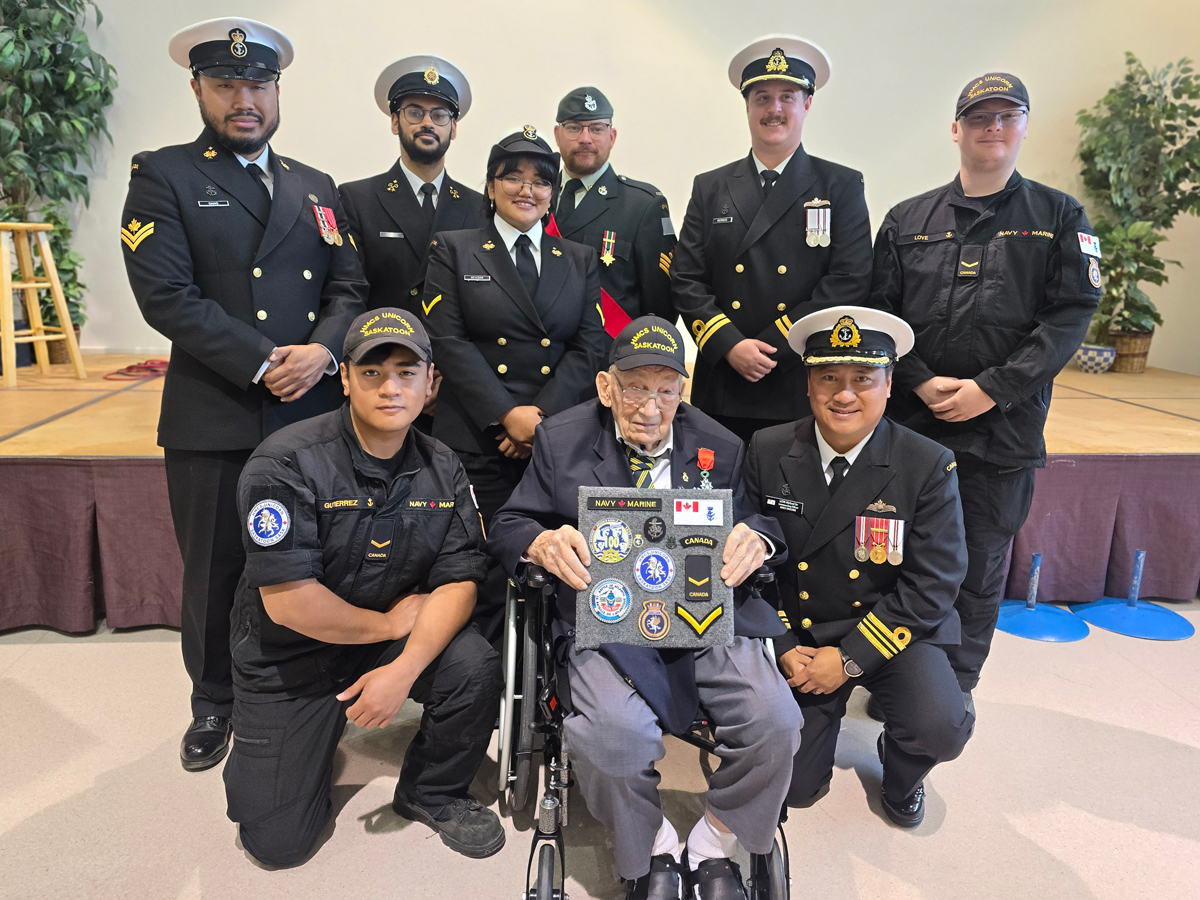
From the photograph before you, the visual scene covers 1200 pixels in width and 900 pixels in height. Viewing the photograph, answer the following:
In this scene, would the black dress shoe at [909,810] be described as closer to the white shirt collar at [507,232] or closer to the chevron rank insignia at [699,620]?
the chevron rank insignia at [699,620]

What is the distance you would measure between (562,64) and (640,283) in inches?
150

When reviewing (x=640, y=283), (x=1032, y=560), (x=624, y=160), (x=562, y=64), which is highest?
(x=562, y=64)

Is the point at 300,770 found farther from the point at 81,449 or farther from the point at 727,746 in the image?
the point at 81,449

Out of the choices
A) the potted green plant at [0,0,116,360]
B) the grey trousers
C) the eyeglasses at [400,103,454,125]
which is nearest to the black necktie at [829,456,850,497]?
the grey trousers

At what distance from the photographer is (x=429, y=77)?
7.75 feet

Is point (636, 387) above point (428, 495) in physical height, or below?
above

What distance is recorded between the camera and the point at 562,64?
5793mm

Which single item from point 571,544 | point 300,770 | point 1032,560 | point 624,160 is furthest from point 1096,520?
point 624,160

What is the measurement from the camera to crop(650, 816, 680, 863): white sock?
5.28 ft

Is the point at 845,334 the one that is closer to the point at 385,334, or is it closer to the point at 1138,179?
the point at 385,334

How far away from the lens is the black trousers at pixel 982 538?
90.1 inches

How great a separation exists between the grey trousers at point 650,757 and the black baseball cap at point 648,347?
70 centimetres

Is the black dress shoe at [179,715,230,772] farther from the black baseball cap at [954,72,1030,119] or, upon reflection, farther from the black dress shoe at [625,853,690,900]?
the black baseball cap at [954,72,1030,119]

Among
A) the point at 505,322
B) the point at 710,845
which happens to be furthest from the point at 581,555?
the point at 505,322
